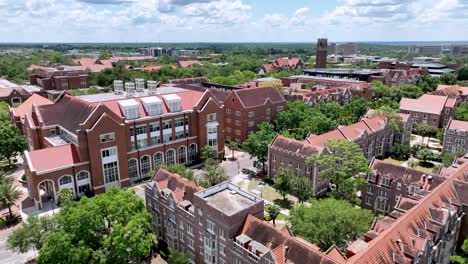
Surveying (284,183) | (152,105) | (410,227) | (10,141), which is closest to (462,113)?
(284,183)

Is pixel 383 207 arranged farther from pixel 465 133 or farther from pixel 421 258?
pixel 465 133

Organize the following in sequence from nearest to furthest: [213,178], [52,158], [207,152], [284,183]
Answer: [213,178]
[284,183]
[52,158]
[207,152]

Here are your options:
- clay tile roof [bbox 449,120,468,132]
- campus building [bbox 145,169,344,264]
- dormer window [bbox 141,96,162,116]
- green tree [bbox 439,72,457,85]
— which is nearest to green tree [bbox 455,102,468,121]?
clay tile roof [bbox 449,120,468,132]

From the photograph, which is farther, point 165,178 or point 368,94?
point 368,94

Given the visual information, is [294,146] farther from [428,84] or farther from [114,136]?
[428,84]

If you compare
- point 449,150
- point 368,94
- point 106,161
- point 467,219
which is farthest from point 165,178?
point 368,94

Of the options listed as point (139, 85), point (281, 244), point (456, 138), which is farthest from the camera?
point (139, 85)

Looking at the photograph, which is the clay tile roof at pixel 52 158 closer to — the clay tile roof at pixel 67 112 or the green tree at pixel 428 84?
the clay tile roof at pixel 67 112
